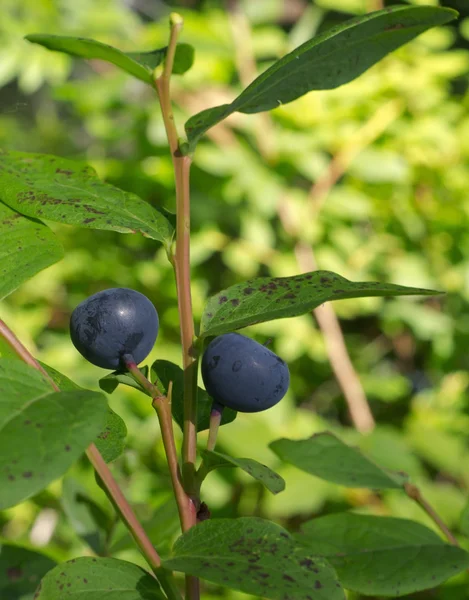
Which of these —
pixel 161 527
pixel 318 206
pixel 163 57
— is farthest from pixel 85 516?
pixel 318 206

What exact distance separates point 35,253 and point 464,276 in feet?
5.17

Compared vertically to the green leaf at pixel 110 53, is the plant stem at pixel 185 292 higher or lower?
lower

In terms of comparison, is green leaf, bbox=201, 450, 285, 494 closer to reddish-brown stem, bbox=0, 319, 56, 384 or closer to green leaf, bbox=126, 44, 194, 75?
reddish-brown stem, bbox=0, 319, 56, 384

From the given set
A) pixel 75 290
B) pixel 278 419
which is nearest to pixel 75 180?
pixel 278 419

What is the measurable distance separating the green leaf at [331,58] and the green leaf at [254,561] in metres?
0.27

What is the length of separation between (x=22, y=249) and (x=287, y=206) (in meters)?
1.39

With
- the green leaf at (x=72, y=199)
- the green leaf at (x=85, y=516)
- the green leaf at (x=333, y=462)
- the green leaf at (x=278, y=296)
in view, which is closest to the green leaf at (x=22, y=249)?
the green leaf at (x=72, y=199)

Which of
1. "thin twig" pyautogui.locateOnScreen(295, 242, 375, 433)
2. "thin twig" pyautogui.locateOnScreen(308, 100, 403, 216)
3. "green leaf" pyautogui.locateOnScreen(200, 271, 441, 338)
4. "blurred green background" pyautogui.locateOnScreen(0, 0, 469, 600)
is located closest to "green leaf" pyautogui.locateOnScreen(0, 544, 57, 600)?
"green leaf" pyautogui.locateOnScreen(200, 271, 441, 338)

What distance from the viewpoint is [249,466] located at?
0.42 metres

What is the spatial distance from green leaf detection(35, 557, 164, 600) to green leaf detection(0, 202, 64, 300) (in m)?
0.18

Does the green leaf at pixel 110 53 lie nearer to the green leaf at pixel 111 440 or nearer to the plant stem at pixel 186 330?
the plant stem at pixel 186 330

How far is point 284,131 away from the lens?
1.83 metres

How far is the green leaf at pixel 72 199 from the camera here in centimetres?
50

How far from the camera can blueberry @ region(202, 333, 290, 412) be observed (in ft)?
1.56
